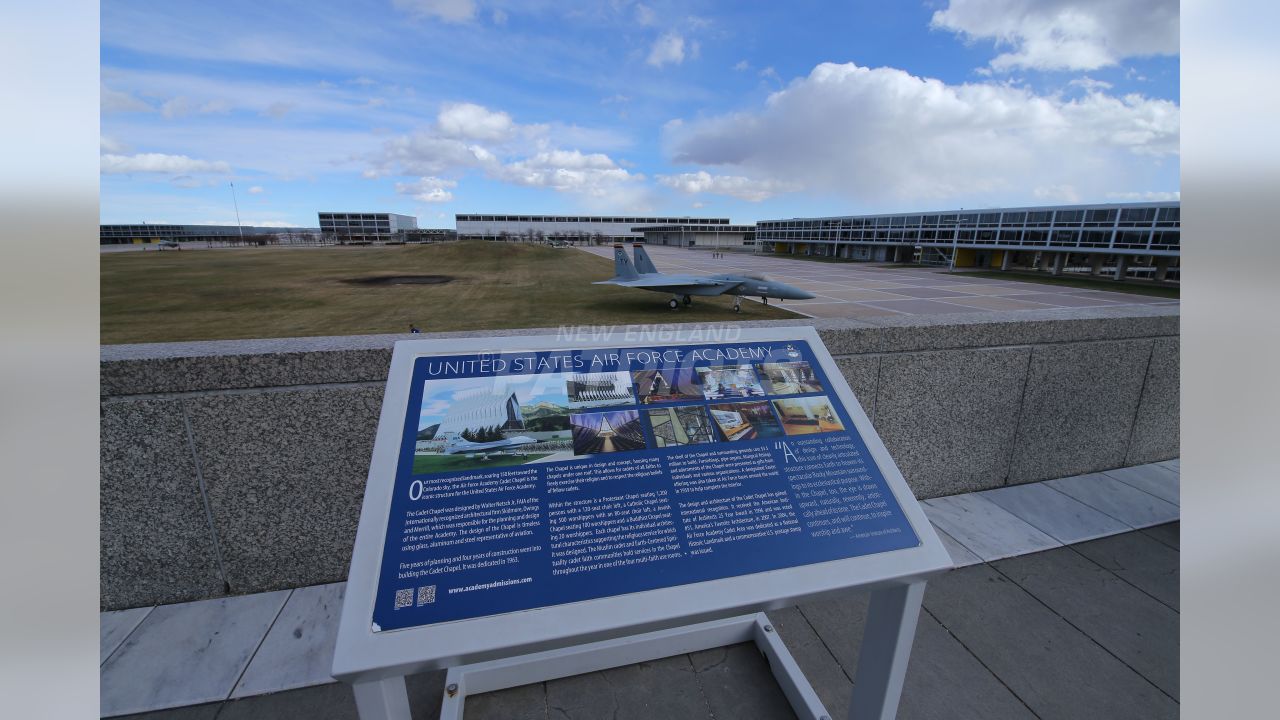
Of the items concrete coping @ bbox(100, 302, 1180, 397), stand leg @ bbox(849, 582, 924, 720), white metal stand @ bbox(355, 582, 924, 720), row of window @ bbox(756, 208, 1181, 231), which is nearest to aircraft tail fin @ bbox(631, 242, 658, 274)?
concrete coping @ bbox(100, 302, 1180, 397)

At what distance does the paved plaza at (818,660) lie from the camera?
268 cm

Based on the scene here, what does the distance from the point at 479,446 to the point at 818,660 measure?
7.93ft

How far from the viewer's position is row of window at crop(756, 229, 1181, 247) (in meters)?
45.8

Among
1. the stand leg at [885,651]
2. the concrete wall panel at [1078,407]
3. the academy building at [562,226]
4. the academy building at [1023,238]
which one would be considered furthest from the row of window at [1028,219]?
the stand leg at [885,651]

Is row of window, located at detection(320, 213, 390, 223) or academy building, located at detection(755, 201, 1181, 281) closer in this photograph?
academy building, located at detection(755, 201, 1181, 281)

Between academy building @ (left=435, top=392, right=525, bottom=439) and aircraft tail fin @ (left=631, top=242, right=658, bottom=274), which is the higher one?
aircraft tail fin @ (left=631, top=242, right=658, bottom=274)

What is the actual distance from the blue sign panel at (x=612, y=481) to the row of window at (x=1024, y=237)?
196 feet

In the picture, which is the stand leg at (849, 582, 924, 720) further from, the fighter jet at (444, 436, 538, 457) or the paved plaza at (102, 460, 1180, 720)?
the fighter jet at (444, 436, 538, 457)

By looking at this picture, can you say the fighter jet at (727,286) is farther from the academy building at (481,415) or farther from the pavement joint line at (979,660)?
the academy building at (481,415)

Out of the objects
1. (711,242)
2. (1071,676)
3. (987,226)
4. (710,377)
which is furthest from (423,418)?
(711,242)

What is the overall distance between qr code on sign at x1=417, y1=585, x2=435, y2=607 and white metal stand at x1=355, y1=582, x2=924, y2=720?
0.32 m

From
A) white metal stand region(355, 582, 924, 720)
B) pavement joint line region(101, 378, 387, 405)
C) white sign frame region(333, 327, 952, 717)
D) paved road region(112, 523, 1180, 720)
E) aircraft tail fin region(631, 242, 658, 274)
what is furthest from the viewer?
aircraft tail fin region(631, 242, 658, 274)

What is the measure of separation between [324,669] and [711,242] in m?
133

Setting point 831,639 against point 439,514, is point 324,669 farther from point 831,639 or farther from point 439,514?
point 831,639
